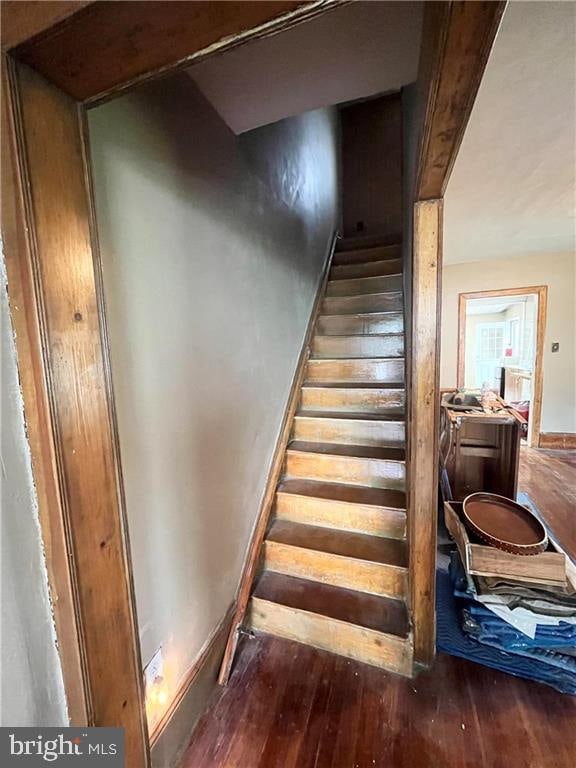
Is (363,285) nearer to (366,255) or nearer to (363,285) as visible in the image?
(363,285)

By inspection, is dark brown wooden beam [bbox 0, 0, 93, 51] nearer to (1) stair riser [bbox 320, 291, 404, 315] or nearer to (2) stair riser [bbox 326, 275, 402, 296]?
(1) stair riser [bbox 320, 291, 404, 315]

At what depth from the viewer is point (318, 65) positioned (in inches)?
45.9

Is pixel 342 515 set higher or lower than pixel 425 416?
lower

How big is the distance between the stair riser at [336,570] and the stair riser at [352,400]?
1014 mm

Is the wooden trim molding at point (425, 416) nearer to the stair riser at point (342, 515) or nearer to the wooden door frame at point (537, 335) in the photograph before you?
the stair riser at point (342, 515)

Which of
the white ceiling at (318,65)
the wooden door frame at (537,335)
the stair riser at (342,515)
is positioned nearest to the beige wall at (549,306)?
the wooden door frame at (537,335)

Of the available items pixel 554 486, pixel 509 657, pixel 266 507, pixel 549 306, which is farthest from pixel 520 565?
pixel 549 306

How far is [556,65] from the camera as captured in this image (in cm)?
126

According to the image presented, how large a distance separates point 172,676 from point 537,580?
1.52m

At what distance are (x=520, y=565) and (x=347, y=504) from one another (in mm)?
796

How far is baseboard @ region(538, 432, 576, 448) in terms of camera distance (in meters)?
4.08

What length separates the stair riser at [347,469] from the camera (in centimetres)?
194

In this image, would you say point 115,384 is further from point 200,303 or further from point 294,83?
point 294,83

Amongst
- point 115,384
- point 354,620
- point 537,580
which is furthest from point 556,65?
point 354,620
